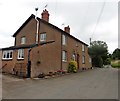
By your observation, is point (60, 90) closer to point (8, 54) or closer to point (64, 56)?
point (8, 54)

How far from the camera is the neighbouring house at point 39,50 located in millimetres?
22188

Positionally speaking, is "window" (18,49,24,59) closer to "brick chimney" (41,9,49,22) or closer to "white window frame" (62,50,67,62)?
"white window frame" (62,50,67,62)

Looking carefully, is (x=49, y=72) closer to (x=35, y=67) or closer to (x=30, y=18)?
(x=35, y=67)

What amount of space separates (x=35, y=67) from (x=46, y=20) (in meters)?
11.1

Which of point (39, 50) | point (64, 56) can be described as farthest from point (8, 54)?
point (64, 56)

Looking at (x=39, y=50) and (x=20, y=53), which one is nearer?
(x=39, y=50)

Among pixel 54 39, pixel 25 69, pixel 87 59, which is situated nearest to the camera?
pixel 25 69

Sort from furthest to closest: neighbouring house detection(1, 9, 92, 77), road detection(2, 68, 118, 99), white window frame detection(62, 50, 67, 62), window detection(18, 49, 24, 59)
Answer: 1. white window frame detection(62, 50, 67, 62)
2. window detection(18, 49, 24, 59)
3. neighbouring house detection(1, 9, 92, 77)
4. road detection(2, 68, 118, 99)

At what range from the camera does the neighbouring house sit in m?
22.2

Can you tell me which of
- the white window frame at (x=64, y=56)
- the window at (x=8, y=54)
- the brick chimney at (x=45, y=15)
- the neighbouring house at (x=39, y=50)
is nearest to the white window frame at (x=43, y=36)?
the neighbouring house at (x=39, y=50)

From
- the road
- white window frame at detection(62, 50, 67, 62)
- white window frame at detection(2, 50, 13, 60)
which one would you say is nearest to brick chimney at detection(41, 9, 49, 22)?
white window frame at detection(62, 50, 67, 62)

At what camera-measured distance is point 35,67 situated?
2186 centimetres

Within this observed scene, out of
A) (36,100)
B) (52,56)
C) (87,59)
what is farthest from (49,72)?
(87,59)

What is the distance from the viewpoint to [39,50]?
22.6 metres
